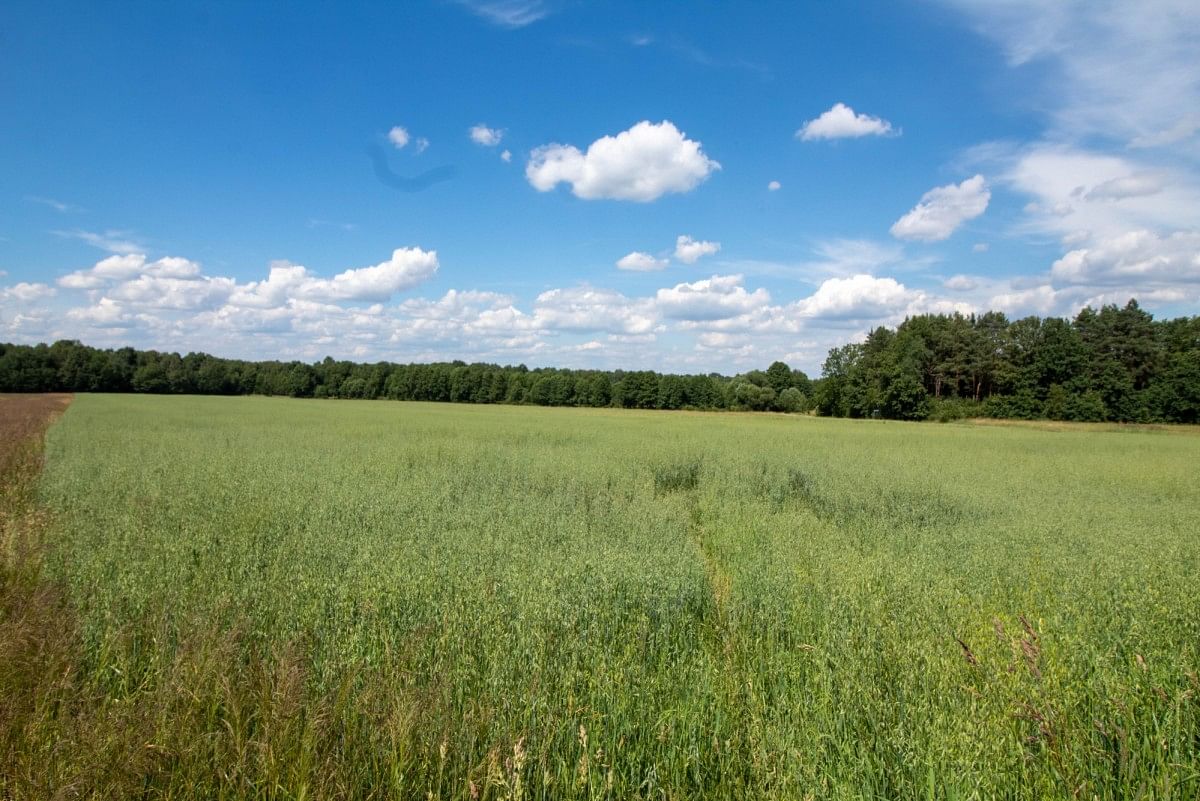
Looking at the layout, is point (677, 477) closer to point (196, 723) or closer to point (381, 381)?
point (196, 723)

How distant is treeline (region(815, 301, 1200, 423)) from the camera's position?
57.4 m

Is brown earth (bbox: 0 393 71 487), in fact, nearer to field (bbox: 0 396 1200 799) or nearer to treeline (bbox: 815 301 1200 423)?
field (bbox: 0 396 1200 799)

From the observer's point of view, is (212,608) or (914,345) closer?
(212,608)

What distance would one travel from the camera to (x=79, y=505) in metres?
8.86

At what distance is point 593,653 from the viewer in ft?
14.8

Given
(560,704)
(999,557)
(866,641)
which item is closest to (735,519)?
(999,557)

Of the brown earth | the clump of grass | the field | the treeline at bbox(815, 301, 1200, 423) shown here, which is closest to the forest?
the treeline at bbox(815, 301, 1200, 423)

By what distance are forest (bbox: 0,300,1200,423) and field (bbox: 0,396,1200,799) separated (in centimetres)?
6377

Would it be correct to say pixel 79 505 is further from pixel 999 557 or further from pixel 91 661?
pixel 999 557

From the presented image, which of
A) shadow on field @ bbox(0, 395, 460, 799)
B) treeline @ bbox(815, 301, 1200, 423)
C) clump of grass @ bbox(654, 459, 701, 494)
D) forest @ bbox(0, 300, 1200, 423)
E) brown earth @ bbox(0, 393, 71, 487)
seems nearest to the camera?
shadow on field @ bbox(0, 395, 460, 799)

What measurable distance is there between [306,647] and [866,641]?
474 centimetres

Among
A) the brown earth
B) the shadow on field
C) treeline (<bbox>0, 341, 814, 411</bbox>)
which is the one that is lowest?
the brown earth

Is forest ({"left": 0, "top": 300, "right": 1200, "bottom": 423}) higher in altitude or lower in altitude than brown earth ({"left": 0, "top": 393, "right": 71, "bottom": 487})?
higher

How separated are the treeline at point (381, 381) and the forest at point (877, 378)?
0.67 feet
